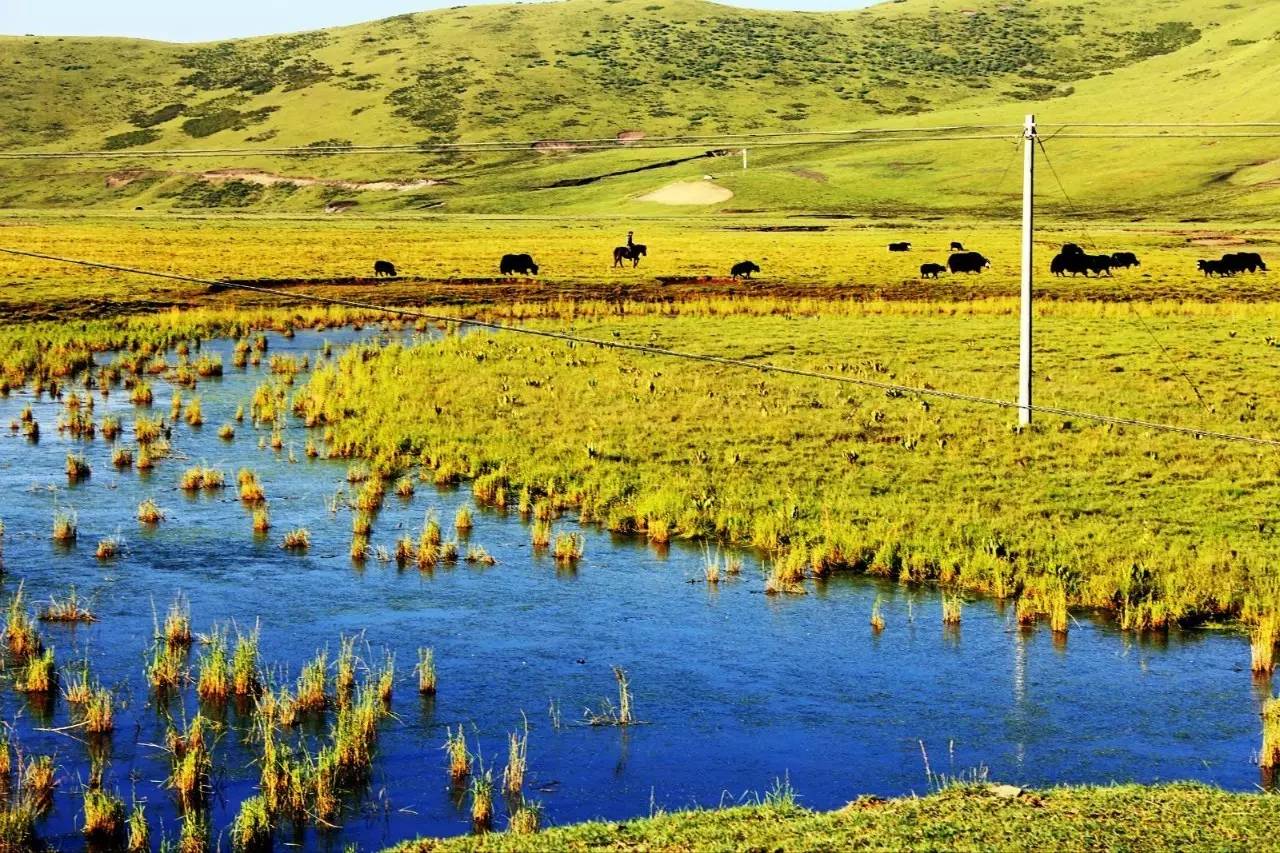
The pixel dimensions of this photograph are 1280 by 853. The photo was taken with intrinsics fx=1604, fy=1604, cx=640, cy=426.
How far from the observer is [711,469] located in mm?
30266

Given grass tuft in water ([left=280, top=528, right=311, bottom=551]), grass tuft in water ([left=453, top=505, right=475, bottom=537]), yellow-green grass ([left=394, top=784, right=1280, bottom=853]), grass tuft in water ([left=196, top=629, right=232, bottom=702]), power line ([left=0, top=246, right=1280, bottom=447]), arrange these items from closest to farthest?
yellow-green grass ([left=394, top=784, right=1280, bottom=853]), grass tuft in water ([left=196, top=629, right=232, bottom=702]), power line ([left=0, top=246, right=1280, bottom=447]), grass tuft in water ([left=280, top=528, right=311, bottom=551]), grass tuft in water ([left=453, top=505, right=475, bottom=537])

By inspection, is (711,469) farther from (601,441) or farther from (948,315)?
(948,315)

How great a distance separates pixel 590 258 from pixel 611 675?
68.3 metres

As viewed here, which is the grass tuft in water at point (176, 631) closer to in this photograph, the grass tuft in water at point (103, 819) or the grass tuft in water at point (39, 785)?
the grass tuft in water at point (39, 785)

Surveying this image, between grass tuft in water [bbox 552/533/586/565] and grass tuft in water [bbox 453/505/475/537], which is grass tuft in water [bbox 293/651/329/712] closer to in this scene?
grass tuft in water [bbox 552/533/586/565]

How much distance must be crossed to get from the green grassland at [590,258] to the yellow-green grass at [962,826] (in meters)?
47.6

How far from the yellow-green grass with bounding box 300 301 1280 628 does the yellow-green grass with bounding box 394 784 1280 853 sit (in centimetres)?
864

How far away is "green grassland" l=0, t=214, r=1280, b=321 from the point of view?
64188 millimetres

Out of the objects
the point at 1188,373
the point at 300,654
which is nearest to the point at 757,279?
the point at 1188,373

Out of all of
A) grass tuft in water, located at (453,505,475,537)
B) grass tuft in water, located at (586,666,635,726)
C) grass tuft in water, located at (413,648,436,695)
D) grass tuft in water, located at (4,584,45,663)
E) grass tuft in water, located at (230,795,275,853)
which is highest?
grass tuft in water, located at (453,505,475,537)

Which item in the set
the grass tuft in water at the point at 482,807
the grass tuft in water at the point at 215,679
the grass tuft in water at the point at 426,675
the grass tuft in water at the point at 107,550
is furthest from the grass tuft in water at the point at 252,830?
the grass tuft in water at the point at 107,550

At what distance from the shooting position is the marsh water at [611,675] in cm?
1562

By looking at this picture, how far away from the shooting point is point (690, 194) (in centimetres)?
16138

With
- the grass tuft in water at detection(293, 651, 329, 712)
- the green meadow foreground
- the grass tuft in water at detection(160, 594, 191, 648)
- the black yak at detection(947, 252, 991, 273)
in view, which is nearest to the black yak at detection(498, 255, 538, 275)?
the green meadow foreground
